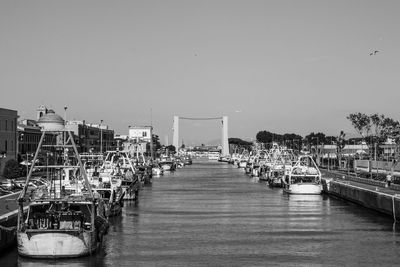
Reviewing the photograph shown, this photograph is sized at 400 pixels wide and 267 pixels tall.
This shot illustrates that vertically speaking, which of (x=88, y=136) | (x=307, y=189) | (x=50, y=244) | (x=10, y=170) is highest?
(x=88, y=136)

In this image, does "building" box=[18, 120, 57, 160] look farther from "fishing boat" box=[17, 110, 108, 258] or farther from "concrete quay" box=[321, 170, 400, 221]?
"fishing boat" box=[17, 110, 108, 258]

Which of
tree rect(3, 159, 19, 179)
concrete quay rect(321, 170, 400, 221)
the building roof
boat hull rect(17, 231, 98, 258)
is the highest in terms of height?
the building roof

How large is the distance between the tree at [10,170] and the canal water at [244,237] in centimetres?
2325

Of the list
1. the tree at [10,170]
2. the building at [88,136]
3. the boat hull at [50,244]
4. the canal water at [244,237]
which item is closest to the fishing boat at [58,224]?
the boat hull at [50,244]

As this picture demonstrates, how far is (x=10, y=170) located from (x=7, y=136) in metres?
10.1

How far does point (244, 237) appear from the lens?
38844 mm

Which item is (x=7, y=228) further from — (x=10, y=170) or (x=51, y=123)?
(x=10, y=170)

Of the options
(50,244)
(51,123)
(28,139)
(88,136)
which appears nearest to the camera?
(50,244)

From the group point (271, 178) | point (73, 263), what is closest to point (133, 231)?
point (73, 263)

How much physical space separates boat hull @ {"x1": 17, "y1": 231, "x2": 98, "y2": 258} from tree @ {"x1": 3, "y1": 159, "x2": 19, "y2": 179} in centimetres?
5050

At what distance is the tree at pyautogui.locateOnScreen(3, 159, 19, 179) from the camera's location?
257ft

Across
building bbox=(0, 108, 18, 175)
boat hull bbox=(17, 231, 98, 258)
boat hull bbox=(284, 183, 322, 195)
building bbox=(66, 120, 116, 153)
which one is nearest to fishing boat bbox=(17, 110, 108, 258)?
boat hull bbox=(17, 231, 98, 258)

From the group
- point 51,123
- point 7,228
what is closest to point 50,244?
point 7,228

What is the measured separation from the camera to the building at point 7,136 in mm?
84625
